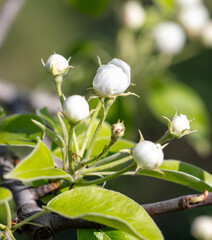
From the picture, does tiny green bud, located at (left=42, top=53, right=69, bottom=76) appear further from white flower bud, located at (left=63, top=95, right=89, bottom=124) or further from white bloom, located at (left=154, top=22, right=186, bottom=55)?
white bloom, located at (left=154, top=22, right=186, bottom=55)

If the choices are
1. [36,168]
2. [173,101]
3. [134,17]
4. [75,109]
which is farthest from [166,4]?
[36,168]

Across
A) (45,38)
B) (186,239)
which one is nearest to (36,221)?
(186,239)

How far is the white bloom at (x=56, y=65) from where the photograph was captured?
3.05ft

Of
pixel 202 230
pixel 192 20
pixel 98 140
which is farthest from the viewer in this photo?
pixel 192 20

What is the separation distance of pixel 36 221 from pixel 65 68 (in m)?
0.31

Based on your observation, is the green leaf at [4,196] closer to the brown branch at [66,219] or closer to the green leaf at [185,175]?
the brown branch at [66,219]

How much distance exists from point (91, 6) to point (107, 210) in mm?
1550

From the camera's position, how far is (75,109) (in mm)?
822

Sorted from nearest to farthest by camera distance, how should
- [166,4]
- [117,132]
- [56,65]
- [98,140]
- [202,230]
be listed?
[117,132], [56,65], [98,140], [202,230], [166,4]

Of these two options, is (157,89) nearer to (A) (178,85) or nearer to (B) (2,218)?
(A) (178,85)

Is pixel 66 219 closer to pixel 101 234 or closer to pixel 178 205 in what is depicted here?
pixel 101 234

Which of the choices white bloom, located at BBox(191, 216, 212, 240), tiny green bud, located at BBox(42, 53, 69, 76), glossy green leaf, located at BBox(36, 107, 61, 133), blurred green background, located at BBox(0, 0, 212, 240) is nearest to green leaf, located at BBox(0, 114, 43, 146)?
glossy green leaf, located at BBox(36, 107, 61, 133)

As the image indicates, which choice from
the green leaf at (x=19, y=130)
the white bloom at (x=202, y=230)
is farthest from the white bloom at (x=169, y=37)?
the green leaf at (x=19, y=130)

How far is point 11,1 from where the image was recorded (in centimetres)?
193
